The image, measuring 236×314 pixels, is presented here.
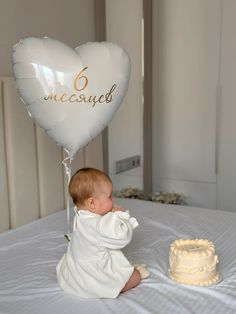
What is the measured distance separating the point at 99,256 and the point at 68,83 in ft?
2.07

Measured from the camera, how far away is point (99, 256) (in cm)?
125

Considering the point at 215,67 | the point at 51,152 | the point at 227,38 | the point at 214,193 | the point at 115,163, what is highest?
the point at 227,38

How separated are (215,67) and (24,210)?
171 centimetres

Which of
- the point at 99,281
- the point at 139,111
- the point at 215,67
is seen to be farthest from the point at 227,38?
the point at 99,281

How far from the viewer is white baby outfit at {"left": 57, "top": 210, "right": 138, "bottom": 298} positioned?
3.97ft

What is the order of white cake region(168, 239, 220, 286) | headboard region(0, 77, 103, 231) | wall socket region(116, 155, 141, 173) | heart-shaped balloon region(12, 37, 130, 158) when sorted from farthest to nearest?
wall socket region(116, 155, 141, 173), headboard region(0, 77, 103, 231), heart-shaped balloon region(12, 37, 130, 158), white cake region(168, 239, 220, 286)

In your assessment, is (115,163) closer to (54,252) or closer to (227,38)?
(227,38)

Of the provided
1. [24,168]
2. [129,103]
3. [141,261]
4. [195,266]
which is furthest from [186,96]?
[195,266]

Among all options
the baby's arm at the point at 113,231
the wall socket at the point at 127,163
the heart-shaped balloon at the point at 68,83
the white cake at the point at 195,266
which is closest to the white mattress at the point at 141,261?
the white cake at the point at 195,266

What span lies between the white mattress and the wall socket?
0.92 meters

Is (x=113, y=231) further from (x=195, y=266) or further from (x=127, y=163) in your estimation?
(x=127, y=163)

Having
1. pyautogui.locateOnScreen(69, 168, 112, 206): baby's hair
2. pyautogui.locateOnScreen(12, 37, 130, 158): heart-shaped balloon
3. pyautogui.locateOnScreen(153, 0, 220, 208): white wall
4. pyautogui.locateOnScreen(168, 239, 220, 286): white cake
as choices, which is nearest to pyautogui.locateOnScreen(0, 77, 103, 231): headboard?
pyautogui.locateOnScreen(12, 37, 130, 158): heart-shaped balloon

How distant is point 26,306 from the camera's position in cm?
120

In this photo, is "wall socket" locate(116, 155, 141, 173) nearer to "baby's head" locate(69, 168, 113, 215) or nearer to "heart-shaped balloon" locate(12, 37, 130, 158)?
"heart-shaped balloon" locate(12, 37, 130, 158)
